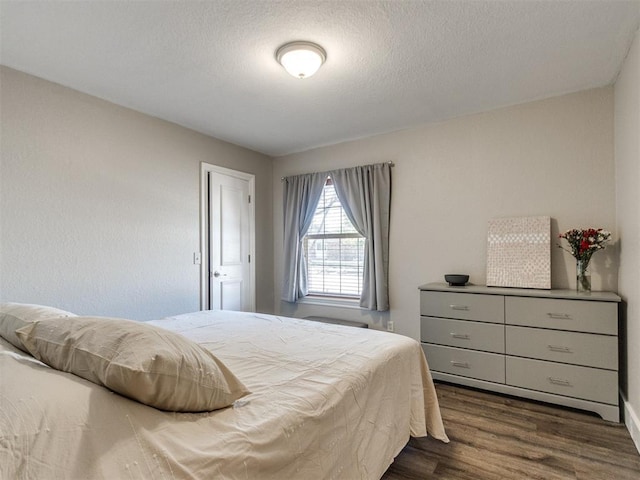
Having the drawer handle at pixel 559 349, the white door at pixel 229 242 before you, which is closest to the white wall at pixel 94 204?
the white door at pixel 229 242

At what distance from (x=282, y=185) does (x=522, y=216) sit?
2.92 metres

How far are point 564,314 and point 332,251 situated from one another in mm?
2473

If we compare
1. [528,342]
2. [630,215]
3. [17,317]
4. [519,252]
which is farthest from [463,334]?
[17,317]

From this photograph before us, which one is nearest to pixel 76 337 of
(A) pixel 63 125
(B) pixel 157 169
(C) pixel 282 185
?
(A) pixel 63 125

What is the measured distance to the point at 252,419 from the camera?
1074 mm

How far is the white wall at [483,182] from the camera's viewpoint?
9.14 feet

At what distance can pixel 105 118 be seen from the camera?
2.93 m

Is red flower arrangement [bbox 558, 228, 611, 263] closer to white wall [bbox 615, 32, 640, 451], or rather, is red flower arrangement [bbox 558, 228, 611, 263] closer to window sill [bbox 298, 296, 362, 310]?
white wall [bbox 615, 32, 640, 451]

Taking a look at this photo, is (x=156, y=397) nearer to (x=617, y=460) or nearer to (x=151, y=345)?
(x=151, y=345)

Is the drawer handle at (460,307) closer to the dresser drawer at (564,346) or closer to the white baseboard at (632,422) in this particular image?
the dresser drawer at (564,346)

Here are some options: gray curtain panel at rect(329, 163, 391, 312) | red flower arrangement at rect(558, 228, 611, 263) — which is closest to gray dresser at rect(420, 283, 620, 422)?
red flower arrangement at rect(558, 228, 611, 263)

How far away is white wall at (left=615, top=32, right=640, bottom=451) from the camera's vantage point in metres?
2.05

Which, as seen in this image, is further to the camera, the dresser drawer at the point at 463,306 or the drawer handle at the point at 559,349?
the dresser drawer at the point at 463,306

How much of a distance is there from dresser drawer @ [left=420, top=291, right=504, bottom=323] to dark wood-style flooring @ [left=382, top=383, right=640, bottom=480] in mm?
697
